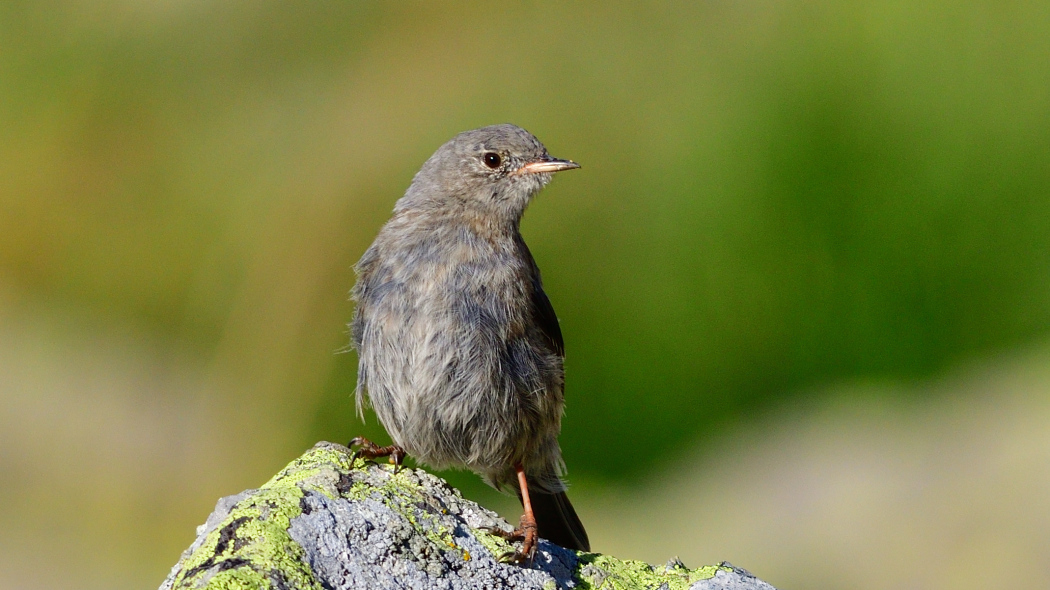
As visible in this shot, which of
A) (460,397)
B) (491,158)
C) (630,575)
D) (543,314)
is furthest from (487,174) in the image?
(630,575)

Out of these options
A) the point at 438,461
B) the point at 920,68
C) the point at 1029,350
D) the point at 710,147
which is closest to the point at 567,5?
the point at 710,147

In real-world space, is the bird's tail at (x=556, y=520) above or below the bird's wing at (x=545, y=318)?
below

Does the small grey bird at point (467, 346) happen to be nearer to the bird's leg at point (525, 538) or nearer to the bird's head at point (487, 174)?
the bird's head at point (487, 174)

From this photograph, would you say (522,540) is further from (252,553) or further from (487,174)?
(487,174)

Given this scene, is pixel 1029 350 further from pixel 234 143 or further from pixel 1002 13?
pixel 234 143

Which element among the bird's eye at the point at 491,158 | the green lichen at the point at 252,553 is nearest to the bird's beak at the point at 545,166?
the bird's eye at the point at 491,158

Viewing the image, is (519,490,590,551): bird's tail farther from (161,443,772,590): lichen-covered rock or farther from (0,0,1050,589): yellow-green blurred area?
(0,0,1050,589): yellow-green blurred area
